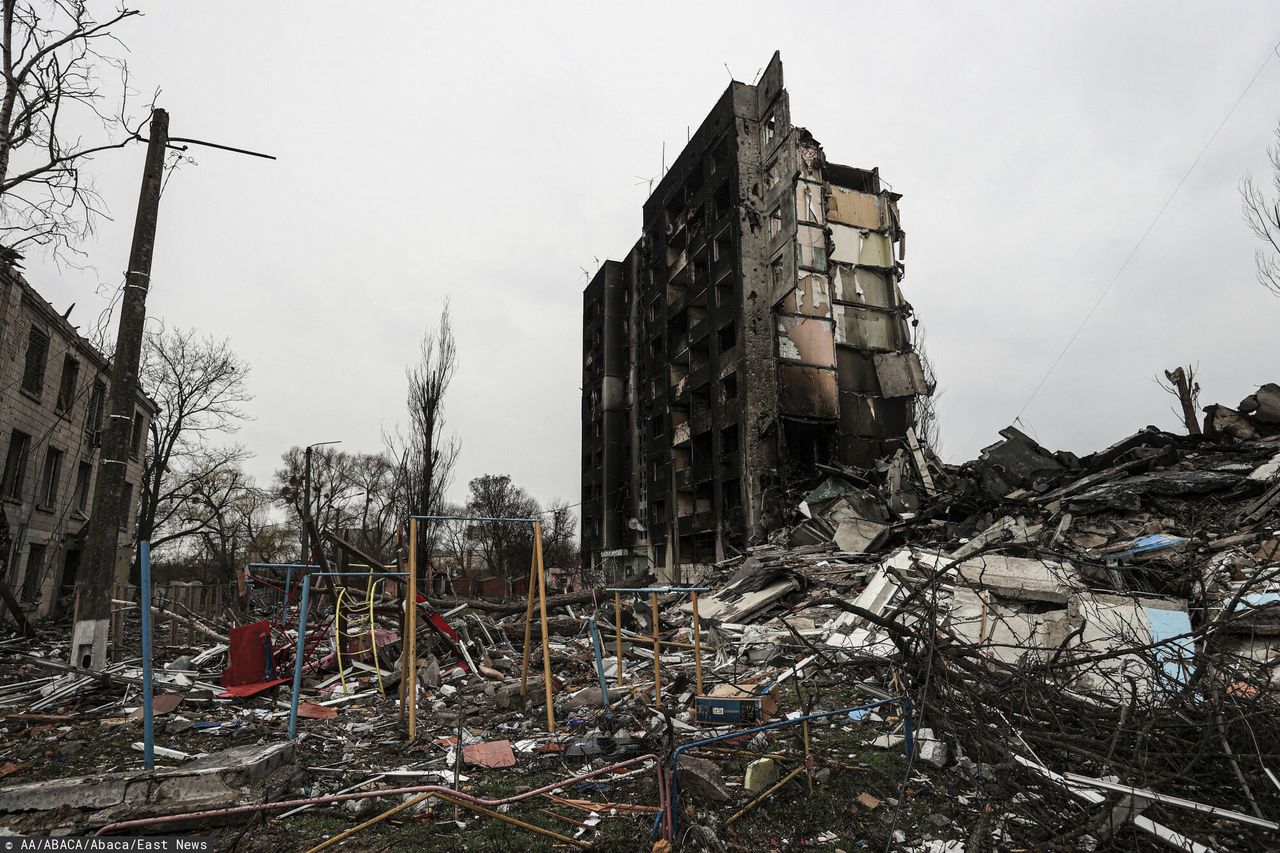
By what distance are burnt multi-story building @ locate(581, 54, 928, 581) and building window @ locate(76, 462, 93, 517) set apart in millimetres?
21265

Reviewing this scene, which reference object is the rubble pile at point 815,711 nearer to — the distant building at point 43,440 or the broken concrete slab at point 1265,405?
the broken concrete slab at point 1265,405

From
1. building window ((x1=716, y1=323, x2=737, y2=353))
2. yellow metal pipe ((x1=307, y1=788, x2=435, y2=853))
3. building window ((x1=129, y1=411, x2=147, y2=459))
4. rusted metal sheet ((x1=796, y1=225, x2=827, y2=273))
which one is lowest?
yellow metal pipe ((x1=307, y1=788, x2=435, y2=853))

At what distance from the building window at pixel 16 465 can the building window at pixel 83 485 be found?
3359mm

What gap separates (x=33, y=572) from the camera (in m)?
18.3

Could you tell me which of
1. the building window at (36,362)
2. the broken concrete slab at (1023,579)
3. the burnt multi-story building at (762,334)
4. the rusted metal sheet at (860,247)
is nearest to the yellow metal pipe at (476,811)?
the broken concrete slab at (1023,579)

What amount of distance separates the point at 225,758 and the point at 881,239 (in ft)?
96.3

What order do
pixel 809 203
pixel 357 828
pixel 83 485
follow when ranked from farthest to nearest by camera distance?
pixel 809 203
pixel 83 485
pixel 357 828

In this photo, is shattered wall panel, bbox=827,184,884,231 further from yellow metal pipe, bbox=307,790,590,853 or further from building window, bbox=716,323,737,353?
yellow metal pipe, bbox=307,790,590,853

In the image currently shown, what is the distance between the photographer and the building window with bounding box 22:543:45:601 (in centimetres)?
1767

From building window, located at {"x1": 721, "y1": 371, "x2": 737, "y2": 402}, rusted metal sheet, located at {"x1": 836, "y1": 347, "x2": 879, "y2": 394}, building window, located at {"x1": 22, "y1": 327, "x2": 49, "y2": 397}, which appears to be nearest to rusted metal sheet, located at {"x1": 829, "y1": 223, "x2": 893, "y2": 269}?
rusted metal sheet, located at {"x1": 836, "y1": 347, "x2": 879, "y2": 394}

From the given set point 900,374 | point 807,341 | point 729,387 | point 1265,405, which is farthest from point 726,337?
point 1265,405

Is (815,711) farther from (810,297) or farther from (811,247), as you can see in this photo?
(811,247)

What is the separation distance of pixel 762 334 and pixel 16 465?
23.8 m

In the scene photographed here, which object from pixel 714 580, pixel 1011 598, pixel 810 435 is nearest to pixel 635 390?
pixel 810 435
